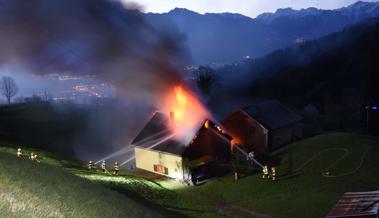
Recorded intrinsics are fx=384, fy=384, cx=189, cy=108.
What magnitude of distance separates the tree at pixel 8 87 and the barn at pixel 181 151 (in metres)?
86.7

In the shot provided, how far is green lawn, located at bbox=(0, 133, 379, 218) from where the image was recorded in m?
16.0

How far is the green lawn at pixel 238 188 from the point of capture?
1603 cm

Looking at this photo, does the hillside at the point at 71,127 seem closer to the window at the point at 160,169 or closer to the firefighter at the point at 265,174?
the window at the point at 160,169

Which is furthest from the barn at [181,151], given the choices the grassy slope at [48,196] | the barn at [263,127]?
the grassy slope at [48,196]

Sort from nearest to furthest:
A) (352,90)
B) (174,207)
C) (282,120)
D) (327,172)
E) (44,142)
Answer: (174,207) < (327,172) < (282,120) < (44,142) < (352,90)

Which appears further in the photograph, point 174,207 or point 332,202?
point 174,207

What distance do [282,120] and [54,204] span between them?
53.9 meters

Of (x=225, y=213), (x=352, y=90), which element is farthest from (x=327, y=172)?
(x=352, y=90)

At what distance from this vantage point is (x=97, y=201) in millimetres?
16938

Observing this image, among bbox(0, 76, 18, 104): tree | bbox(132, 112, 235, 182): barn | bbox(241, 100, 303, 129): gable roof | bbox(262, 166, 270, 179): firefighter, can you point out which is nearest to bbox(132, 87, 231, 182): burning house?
bbox(132, 112, 235, 182): barn

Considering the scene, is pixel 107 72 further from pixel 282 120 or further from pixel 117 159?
pixel 282 120

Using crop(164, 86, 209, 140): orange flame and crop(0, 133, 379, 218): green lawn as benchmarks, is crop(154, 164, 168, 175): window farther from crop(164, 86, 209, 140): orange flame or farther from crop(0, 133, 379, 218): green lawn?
crop(164, 86, 209, 140): orange flame

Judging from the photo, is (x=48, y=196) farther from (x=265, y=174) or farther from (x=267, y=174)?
(x=267, y=174)

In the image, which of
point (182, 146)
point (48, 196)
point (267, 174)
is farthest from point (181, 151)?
point (48, 196)
